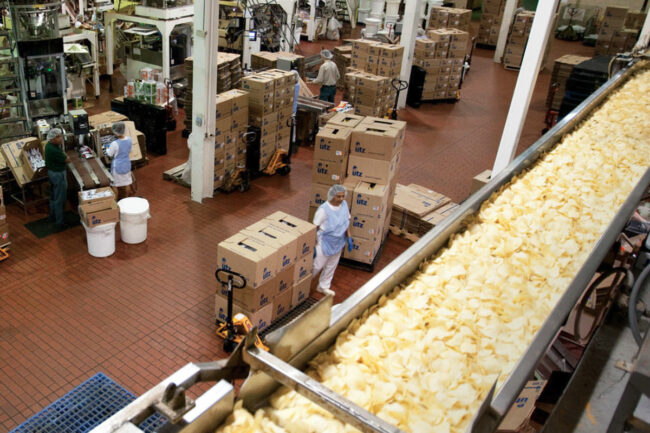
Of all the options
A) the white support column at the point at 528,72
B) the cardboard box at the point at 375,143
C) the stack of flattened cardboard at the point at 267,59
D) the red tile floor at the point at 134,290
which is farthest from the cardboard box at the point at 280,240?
the stack of flattened cardboard at the point at 267,59

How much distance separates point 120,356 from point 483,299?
431 centimetres

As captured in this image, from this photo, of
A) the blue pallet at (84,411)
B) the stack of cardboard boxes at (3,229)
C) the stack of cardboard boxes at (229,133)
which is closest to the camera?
the blue pallet at (84,411)

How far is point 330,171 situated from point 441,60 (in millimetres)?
9683

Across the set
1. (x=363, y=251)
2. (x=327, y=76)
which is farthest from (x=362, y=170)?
(x=327, y=76)

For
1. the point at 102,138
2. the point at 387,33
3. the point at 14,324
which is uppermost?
the point at 387,33

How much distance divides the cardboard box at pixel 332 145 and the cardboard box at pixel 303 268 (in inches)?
63.1

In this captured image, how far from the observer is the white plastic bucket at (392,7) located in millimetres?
20672

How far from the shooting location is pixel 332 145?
7.71 m

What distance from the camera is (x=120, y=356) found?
5.91 meters

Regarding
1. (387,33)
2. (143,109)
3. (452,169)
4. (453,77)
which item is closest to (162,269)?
(143,109)

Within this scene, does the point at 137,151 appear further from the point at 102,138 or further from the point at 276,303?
the point at 276,303

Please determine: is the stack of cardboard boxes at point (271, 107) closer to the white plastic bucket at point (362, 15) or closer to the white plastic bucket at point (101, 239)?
the white plastic bucket at point (101, 239)

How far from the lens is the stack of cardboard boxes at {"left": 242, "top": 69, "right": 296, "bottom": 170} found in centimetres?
981

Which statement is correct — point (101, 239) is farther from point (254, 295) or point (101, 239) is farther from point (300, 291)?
point (300, 291)
